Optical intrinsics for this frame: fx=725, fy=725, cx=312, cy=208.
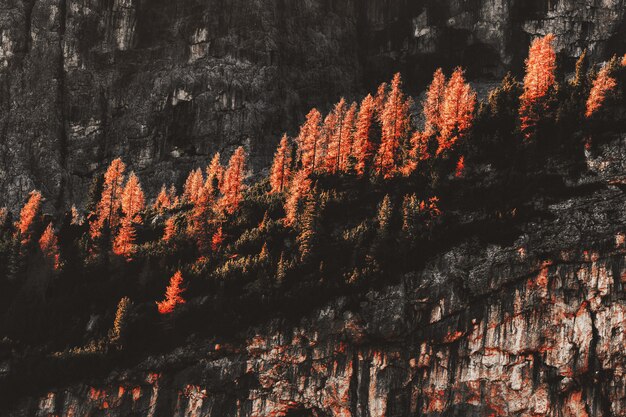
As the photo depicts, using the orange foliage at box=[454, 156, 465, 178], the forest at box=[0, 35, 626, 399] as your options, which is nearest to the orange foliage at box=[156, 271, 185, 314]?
the forest at box=[0, 35, 626, 399]

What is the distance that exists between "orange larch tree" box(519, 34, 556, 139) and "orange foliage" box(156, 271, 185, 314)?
41217 millimetres

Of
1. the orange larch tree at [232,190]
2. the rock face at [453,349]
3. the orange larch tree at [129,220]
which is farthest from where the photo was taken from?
the orange larch tree at [232,190]

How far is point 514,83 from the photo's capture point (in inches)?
3816

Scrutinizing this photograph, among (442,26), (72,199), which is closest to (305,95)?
(442,26)

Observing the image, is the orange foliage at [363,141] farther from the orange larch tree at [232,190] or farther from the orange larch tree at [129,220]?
the orange larch tree at [129,220]

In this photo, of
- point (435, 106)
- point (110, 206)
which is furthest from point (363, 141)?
point (110, 206)

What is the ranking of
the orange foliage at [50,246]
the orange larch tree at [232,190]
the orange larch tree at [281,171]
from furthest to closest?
1. the orange larch tree at [281,171]
2. the orange larch tree at [232,190]
3. the orange foliage at [50,246]

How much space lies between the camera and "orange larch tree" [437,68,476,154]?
86875 millimetres

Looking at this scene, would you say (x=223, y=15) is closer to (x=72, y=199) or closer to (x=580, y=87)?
(x=72, y=199)

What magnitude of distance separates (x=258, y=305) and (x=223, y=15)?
111166 millimetres

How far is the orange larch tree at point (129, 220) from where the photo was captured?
8819 centimetres

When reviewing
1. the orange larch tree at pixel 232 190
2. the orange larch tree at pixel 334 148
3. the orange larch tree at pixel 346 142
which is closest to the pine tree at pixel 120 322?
the orange larch tree at pixel 232 190

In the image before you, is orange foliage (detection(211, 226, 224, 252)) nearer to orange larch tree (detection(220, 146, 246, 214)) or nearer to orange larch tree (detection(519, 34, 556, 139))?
orange larch tree (detection(220, 146, 246, 214))

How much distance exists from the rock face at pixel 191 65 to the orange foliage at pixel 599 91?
80.7 meters
